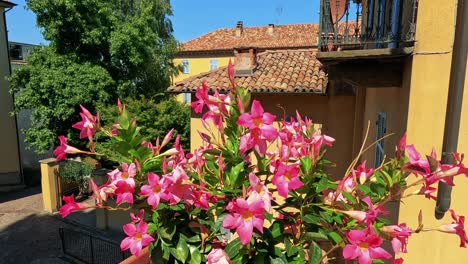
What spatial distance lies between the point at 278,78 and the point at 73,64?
373 inches

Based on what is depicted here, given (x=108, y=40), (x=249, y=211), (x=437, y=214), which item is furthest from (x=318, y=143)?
(x=108, y=40)

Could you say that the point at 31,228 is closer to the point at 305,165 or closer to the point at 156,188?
the point at 156,188

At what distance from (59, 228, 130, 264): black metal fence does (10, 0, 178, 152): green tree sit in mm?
5983

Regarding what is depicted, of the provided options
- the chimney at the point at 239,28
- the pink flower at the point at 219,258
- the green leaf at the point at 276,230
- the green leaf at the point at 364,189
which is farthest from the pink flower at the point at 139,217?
the chimney at the point at 239,28

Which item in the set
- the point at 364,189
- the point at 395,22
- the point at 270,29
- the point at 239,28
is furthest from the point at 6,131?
the point at 270,29

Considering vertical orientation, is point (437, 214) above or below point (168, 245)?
below

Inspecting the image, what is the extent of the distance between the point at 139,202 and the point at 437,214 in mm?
2158

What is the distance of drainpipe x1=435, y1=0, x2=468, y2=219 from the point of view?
2.15 m

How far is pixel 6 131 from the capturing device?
53.0ft

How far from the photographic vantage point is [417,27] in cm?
257

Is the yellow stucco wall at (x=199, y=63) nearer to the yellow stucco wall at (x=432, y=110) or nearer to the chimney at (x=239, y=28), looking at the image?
the chimney at (x=239, y=28)

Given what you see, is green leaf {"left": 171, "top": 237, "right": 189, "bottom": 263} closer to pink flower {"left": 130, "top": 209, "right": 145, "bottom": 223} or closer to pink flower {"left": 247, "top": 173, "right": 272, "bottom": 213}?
pink flower {"left": 130, "top": 209, "right": 145, "bottom": 223}

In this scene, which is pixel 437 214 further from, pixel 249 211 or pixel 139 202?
pixel 139 202

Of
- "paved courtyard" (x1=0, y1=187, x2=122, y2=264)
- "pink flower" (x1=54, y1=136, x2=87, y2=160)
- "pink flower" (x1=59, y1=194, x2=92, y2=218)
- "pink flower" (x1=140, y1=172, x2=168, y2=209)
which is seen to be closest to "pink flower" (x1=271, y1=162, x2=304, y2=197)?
"pink flower" (x1=140, y1=172, x2=168, y2=209)
